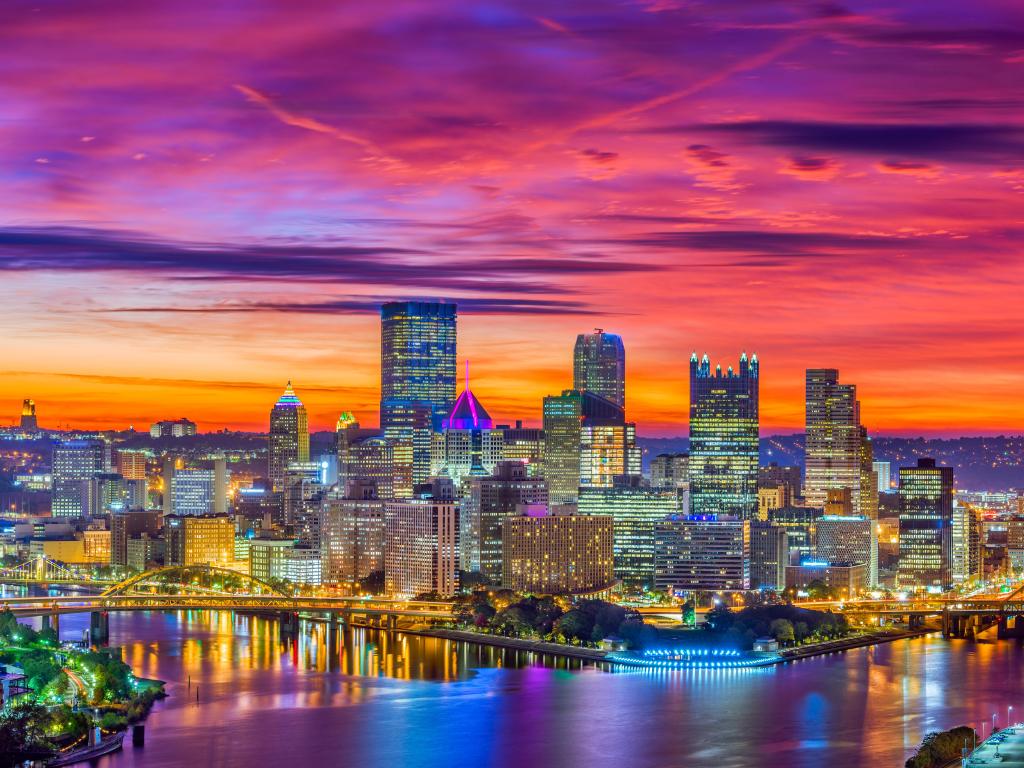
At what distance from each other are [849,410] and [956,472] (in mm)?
46761

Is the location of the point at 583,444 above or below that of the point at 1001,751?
above

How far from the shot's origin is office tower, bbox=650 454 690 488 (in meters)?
69.9

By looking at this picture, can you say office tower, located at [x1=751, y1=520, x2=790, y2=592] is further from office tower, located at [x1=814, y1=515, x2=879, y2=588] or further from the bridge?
the bridge

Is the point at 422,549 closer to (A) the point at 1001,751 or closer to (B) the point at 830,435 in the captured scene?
(B) the point at 830,435

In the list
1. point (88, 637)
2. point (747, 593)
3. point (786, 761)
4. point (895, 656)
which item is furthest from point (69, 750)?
point (747, 593)

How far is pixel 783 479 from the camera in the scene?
73000 mm

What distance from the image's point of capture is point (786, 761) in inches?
1134

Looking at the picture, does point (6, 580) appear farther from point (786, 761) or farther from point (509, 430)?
point (786, 761)

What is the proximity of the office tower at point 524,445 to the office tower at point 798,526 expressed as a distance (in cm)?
784

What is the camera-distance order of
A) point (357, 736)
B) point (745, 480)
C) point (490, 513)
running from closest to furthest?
point (357, 736)
point (490, 513)
point (745, 480)

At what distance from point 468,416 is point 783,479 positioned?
35.2 feet

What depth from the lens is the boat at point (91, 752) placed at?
27.7 metres

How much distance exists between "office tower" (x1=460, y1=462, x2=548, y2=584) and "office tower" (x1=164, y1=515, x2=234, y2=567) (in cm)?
1012

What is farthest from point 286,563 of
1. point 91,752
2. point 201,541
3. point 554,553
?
point 91,752
